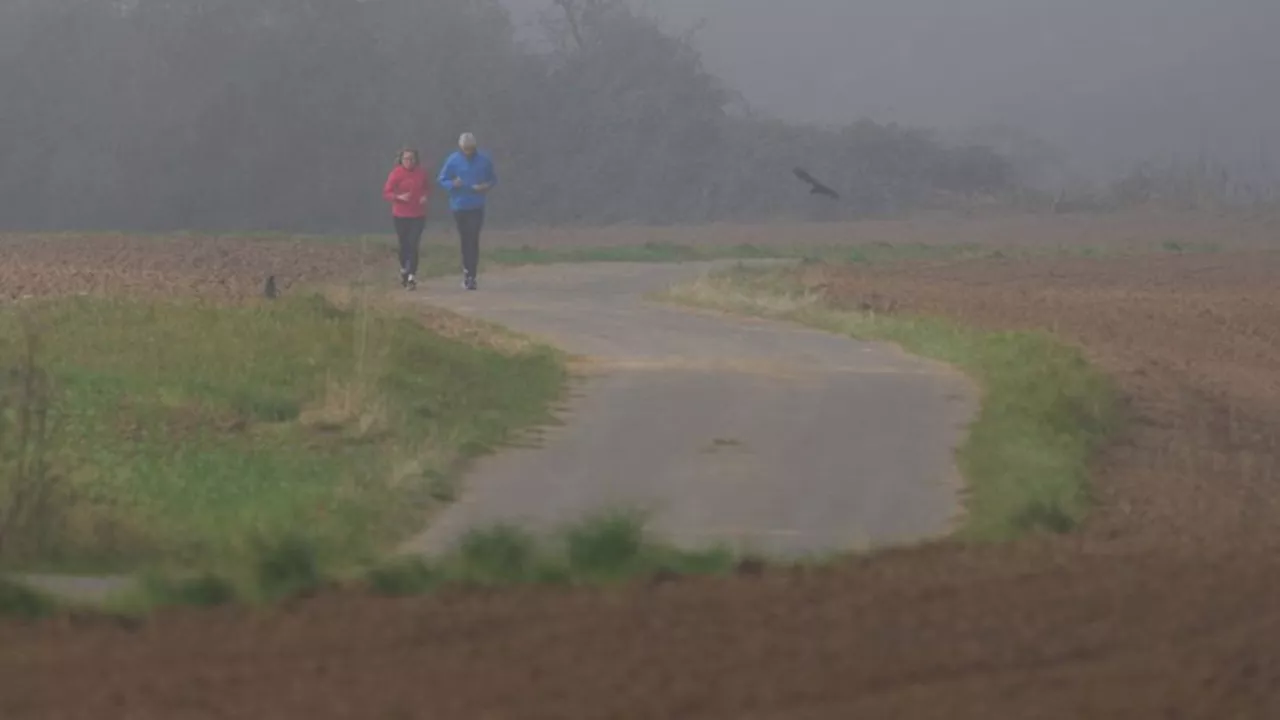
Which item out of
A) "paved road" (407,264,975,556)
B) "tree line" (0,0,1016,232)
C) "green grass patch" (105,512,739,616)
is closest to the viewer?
"green grass patch" (105,512,739,616)

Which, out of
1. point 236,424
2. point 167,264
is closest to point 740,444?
point 236,424

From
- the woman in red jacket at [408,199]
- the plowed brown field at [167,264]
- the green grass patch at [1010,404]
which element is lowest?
the plowed brown field at [167,264]

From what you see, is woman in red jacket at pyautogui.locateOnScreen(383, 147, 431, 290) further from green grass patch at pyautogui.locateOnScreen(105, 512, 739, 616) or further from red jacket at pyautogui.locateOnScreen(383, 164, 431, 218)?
green grass patch at pyautogui.locateOnScreen(105, 512, 739, 616)

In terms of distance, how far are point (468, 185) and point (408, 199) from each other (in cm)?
62

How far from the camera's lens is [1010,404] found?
1589 cm

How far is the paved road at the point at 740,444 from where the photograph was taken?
11797 millimetres

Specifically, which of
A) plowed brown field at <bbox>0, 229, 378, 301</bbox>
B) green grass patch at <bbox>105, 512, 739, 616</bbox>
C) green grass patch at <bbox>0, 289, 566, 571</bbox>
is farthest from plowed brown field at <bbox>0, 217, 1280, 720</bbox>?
plowed brown field at <bbox>0, 229, 378, 301</bbox>

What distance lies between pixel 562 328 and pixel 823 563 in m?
10.8

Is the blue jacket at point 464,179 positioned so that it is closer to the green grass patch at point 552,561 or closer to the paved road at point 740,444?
the paved road at point 740,444

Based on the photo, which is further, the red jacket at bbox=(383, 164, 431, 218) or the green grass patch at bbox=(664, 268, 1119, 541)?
the red jacket at bbox=(383, 164, 431, 218)

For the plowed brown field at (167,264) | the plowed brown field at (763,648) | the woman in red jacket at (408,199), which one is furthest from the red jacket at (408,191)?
the plowed brown field at (763,648)

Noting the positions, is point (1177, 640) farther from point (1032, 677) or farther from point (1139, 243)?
point (1139, 243)

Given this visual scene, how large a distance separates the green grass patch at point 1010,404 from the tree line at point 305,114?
24856 mm

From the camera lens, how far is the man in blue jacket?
24203mm
